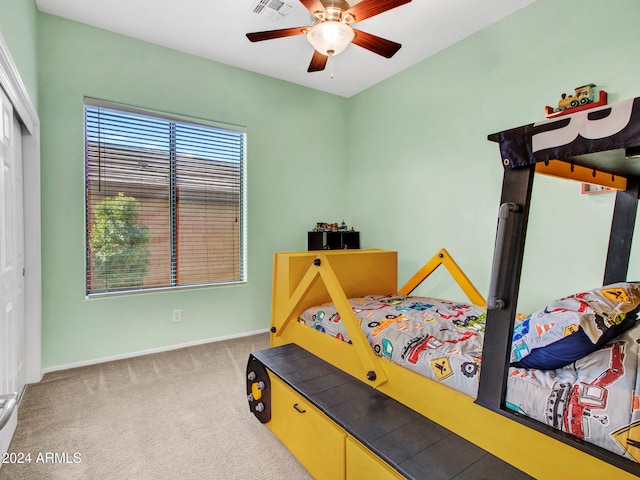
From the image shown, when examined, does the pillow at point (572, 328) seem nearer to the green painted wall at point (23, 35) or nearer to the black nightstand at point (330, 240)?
the green painted wall at point (23, 35)

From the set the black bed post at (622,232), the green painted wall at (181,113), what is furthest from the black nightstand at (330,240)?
the black bed post at (622,232)

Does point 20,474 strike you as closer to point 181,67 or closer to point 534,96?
point 181,67

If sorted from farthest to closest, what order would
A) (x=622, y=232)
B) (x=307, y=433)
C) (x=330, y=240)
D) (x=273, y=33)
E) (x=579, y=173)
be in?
(x=330, y=240) → (x=273, y=33) → (x=622, y=232) → (x=307, y=433) → (x=579, y=173)

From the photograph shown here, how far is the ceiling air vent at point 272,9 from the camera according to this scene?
8.58 ft

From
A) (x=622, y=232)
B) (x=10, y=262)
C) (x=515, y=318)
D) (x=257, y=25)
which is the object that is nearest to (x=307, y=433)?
(x=515, y=318)

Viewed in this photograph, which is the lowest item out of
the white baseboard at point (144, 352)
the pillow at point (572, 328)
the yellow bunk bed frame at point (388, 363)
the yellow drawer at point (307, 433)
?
the white baseboard at point (144, 352)

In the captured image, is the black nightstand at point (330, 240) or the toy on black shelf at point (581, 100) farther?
the black nightstand at point (330, 240)

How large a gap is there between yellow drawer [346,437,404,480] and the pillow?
0.59 meters

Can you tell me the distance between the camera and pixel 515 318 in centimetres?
131

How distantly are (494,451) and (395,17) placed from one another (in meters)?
3.00

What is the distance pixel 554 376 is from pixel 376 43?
2.27m

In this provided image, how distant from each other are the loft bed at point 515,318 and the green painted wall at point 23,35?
7.44 feet

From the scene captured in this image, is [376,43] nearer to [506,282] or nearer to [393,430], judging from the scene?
[506,282]

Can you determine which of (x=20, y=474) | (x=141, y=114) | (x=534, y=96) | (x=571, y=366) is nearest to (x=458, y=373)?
(x=571, y=366)
